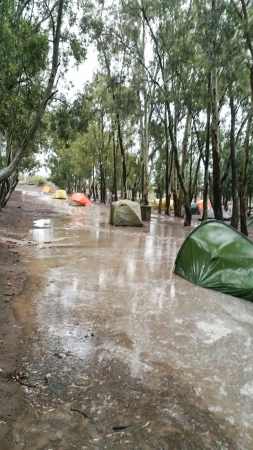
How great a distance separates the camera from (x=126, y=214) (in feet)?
51.0

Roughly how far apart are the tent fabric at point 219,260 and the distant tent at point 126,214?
855 cm

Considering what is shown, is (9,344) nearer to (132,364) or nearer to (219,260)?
(132,364)

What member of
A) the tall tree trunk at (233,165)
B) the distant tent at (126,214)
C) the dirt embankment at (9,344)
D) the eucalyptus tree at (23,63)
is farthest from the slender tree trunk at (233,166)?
the dirt embankment at (9,344)

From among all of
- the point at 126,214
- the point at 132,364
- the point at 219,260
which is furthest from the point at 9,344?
the point at 126,214

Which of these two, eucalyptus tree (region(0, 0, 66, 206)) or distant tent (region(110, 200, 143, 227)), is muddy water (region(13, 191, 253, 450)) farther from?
distant tent (region(110, 200, 143, 227))

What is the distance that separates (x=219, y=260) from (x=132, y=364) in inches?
125

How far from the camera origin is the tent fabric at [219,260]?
5.87 m

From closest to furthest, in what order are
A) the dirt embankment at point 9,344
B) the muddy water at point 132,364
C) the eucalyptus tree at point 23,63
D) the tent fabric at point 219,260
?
the muddy water at point 132,364, the dirt embankment at point 9,344, the tent fabric at point 219,260, the eucalyptus tree at point 23,63

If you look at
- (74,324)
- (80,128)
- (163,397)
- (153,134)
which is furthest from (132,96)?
(163,397)

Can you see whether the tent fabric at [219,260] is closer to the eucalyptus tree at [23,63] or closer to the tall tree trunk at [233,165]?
the eucalyptus tree at [23,63]

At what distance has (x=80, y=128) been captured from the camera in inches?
417

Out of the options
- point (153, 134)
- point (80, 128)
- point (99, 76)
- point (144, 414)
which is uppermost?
point (99, 76)

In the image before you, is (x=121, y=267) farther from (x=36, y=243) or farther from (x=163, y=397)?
(x=163, y=397)

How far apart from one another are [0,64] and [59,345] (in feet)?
19.3
